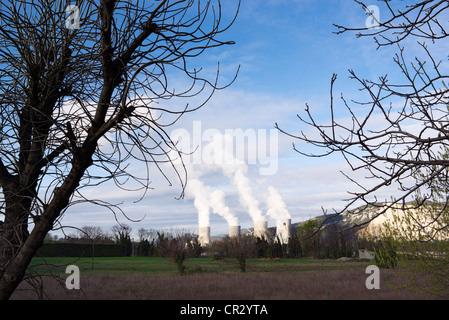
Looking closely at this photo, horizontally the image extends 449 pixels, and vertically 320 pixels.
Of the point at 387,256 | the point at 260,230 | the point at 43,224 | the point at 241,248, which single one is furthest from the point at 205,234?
the point at 43,224

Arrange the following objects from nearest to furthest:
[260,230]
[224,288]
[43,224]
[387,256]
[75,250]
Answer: [43,224]
[387,256]
[224,288]
[75,250]
[260,230]

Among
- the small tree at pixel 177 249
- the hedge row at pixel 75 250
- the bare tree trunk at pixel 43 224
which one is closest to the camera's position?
the bare tree trunk at pixel 43 224

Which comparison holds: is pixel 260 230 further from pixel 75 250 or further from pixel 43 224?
pixel 43 224

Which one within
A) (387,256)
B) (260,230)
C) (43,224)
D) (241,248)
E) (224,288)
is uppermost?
(43,224)

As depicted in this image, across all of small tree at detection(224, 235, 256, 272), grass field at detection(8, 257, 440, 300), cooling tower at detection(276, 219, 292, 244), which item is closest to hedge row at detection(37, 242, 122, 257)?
small tree at detection(224, 235, 256, 272)

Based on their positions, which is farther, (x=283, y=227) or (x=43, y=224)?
(x=283, y=227)

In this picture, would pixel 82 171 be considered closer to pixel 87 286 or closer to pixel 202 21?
pixel 202 21

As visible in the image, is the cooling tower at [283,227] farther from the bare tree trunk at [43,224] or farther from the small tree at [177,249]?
the bare tree trunk at [43,224]

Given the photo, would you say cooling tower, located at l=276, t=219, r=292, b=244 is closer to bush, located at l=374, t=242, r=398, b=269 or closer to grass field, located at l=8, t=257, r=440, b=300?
grass field, located at l=8, t=257, r=440, b=300

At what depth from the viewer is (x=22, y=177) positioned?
255 cm

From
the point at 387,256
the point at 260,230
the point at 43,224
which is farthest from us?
the point at 260,230

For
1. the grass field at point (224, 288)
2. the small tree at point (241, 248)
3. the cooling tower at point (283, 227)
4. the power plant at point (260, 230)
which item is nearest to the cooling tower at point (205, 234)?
the power plant at point (260, 230)

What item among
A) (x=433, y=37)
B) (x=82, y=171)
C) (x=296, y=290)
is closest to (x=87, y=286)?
(x=296, y=290)

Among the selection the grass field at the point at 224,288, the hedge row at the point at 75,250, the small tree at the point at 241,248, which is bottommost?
the grass field at the point at 224,288
